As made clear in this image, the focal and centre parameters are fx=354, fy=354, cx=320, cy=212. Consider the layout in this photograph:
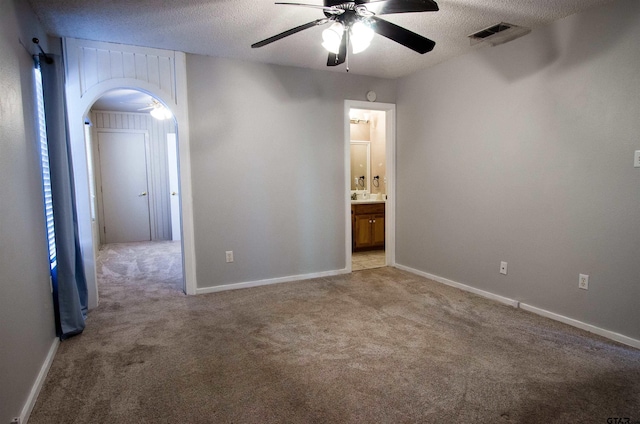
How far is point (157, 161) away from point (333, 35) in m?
5.85

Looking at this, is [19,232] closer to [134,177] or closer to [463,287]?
[463,287]

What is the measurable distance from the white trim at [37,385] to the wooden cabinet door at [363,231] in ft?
12.9

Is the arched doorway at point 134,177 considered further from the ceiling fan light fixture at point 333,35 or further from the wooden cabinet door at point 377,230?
the ceiling fan light fixture at point 333,35

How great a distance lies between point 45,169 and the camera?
2604mm

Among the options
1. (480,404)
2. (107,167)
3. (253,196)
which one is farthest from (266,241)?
(107,167)

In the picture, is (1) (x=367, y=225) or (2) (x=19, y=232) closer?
(2) (x=19, y=232)

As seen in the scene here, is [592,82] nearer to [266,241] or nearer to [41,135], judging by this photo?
[266,241]

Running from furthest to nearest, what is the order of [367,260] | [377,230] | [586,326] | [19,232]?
[377,230] < [367,260] < [586,326] < [19,232]

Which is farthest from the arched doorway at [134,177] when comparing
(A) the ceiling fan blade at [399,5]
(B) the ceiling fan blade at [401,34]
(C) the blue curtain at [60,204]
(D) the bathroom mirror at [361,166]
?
(A) the ceiling fan blade at [399,5]

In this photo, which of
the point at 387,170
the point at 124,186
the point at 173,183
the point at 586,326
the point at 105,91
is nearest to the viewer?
the point at 586,326

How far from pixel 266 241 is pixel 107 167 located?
181 inches

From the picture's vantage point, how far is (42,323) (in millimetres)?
2238

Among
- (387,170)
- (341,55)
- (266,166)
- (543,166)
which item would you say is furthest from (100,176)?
(543,166)

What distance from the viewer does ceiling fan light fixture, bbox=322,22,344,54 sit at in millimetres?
2283
